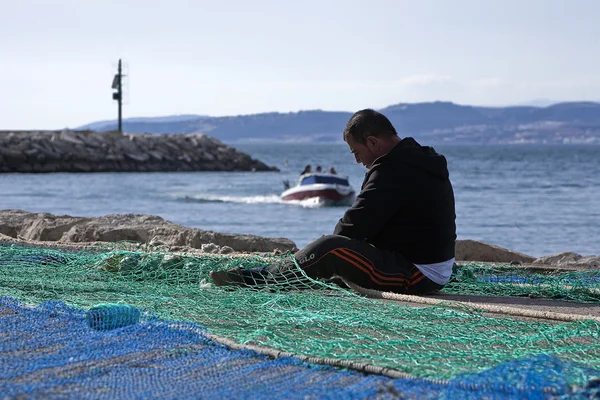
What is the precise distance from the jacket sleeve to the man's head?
158 millimetres

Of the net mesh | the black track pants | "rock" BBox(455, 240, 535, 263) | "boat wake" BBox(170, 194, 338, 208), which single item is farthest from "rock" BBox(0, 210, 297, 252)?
"boat wake" BBox(170, 194, 338, 208)

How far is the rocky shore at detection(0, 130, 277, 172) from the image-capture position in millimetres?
62906

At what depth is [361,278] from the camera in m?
5.82

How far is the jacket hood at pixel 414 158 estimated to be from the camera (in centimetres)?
578

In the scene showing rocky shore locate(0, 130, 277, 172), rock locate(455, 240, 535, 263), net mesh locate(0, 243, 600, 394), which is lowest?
rocky shore locate(0, 130, 277, 172)

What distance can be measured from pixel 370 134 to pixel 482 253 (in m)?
5.15

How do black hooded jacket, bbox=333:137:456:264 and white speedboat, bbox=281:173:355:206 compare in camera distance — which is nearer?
black hooded jacket, bbox=333:137:456:264

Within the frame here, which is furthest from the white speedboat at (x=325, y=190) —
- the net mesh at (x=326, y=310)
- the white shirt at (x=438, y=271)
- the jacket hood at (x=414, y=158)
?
the jacket hood at (x=414, y=158)

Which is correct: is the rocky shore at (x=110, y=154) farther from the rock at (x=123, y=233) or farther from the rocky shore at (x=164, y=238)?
the rocky shore at (x=164, y=238)

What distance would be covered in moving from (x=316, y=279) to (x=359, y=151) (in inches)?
33.5

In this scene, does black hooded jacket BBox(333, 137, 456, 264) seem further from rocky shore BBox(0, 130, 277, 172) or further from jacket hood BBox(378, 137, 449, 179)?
rocky shore BBox(0, 130, 277, 172)

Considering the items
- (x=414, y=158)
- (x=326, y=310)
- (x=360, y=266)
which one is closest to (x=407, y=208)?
(x=414, y=158)

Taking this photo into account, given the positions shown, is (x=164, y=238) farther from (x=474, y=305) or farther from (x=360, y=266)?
(x=474, y=305)

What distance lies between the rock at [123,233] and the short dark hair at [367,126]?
4658mm
